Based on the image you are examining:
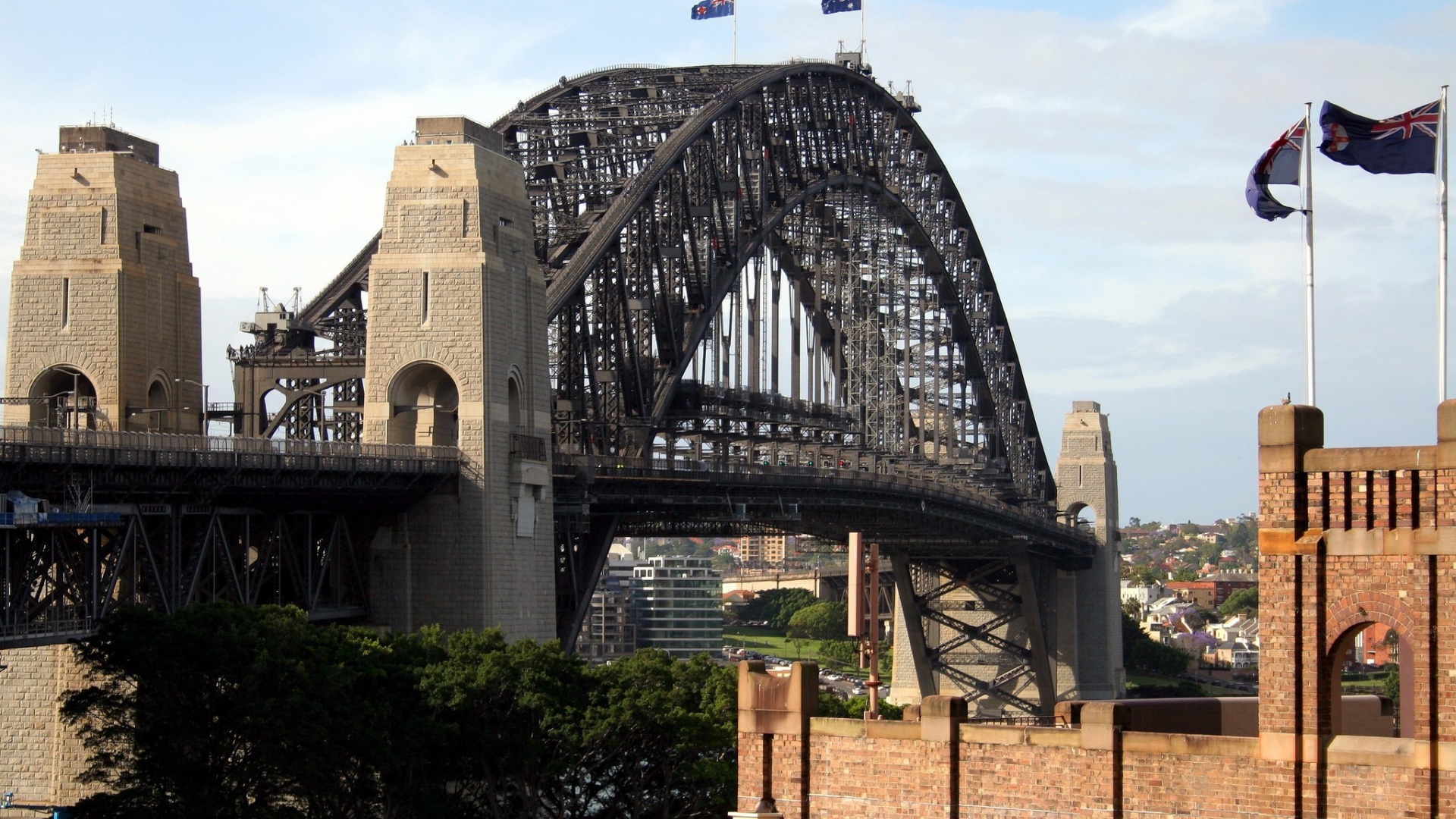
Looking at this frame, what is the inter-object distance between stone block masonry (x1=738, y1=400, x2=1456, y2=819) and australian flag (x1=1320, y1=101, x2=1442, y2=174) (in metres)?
6.75

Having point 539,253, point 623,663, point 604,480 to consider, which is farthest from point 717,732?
point 539,253

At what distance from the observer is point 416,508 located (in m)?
71.8

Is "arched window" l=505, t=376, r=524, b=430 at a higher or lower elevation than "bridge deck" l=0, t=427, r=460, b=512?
higher

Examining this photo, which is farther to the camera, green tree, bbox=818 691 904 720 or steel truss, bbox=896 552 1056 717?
steel truss, bbox=896 552 1056 717

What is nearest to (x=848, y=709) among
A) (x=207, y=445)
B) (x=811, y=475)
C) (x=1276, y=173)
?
(x=811, y=475)

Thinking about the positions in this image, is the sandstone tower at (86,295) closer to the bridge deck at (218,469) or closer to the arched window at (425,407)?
the bridge deck at (218,469)

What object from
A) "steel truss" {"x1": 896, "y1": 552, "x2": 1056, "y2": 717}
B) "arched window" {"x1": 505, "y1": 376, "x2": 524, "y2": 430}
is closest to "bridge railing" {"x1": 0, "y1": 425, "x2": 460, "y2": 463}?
"arched window" {"x1": 505, "y1": 376, "x2": 524, "y2": 430}

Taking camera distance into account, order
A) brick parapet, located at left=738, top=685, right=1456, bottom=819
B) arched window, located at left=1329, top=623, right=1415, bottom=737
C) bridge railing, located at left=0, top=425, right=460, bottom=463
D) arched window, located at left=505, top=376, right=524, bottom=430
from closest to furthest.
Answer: brick parapet, located at left=738, top=685, right=1456, bottom=819 → arched window, located at left=1329, top=623, right=1415, bottom=737 → bridge railing, located at left=0, top=425, right=460, bottom=463 → arched window, located at left=505, top=376, right=524, bottom=430

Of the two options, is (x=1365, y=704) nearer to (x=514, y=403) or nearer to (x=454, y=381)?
(x=454, y=381)

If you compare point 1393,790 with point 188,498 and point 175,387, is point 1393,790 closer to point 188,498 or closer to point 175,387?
point 188,498

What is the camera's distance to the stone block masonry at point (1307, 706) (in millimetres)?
27625

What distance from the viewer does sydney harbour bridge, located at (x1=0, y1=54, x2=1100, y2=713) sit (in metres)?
62.7

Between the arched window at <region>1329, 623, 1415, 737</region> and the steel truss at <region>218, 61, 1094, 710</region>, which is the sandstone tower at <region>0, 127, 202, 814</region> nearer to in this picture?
the steel truss at <region>218, 61, 1094, 710</region>

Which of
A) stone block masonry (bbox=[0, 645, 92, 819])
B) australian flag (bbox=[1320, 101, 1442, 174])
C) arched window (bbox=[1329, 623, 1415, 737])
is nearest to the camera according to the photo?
arched window (bbox=[1329, 623, 1415, 737])
